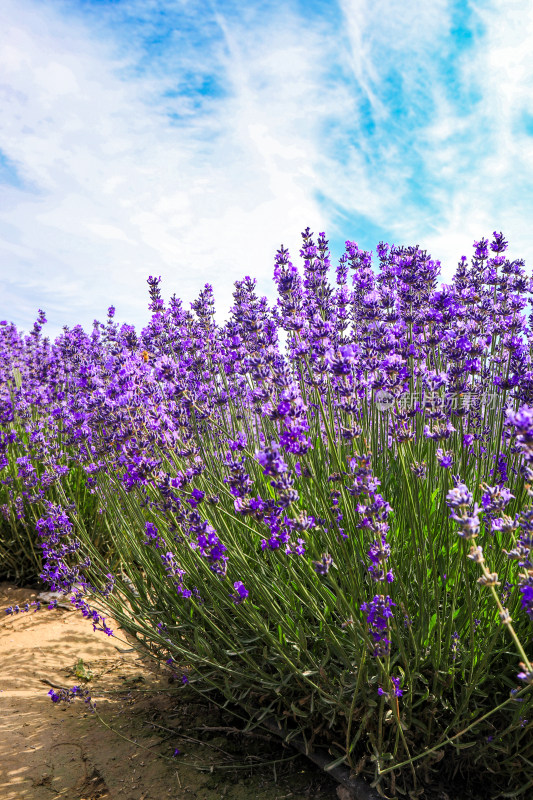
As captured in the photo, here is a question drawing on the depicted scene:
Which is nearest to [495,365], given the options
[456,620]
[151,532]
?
[456,620]

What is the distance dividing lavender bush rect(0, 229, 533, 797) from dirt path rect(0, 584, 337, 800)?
0.21 m

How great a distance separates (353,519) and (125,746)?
187cm

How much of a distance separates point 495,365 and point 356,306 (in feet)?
3.29

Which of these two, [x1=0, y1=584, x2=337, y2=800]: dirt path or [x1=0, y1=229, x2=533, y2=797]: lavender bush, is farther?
[x1=0, y1=584, x2=337, y2=800]: dirt path

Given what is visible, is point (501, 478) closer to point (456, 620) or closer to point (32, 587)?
point (456, 620)

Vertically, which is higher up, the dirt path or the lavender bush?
the lavender bush

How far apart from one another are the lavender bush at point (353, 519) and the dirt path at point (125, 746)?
210 mm

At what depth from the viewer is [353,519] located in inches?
92.4

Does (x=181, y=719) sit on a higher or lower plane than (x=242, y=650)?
lower

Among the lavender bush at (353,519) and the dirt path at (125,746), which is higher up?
the lavender bush at (353,519)

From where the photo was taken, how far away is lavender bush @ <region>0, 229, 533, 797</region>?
6.20 feet

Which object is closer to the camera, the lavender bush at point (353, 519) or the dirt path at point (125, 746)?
the lavender bush at point (353, 519)

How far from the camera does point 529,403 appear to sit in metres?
2.45

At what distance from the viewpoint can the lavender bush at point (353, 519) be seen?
189 centimetres
